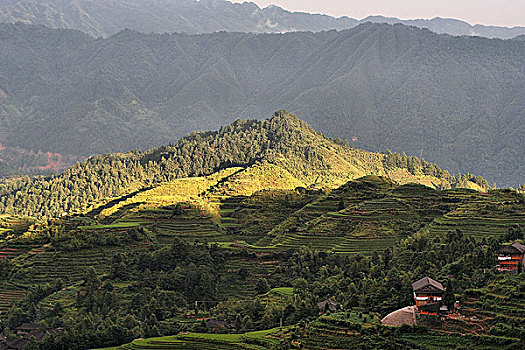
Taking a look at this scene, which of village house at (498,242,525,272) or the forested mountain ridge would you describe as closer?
village house at (498,242,525,272)

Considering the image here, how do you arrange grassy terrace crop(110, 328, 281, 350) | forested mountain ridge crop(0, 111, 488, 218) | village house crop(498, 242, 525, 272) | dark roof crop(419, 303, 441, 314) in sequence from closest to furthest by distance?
dark roof crop(419, 303, 441, 314), grassy terrace crop(110, 328, 281, 350), village house crop(498, 242, 525, 272), forested mountain ridge crop(0, 111, 488, 218)

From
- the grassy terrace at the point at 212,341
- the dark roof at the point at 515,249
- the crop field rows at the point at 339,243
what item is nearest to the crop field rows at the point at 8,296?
the grassy terrace at the point at 212,341

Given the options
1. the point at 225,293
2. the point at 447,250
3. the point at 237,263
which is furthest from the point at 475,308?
the point at 237,263

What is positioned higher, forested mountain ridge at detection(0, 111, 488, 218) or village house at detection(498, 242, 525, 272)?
forested mountain ridge at detection(0, 111, 488, 218)

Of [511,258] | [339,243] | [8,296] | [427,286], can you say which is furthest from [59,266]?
[511,258]

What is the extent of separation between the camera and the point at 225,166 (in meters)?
105

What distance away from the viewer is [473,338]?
28.4m

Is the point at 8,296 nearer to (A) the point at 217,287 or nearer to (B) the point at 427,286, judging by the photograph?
(A) the point at 217,287

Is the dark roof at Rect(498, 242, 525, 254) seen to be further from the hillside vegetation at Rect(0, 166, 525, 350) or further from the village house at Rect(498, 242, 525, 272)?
the hillside vegetation at Rect(0, 166, 525, 350)

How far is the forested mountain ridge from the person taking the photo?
10656cm

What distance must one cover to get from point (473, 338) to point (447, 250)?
18830mm

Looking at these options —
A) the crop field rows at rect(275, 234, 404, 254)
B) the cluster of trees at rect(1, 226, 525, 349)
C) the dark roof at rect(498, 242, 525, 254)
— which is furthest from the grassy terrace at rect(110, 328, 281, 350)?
the crop field rows at rect(275, 234, 404, 254)

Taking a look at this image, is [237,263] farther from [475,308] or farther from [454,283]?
[475,308]

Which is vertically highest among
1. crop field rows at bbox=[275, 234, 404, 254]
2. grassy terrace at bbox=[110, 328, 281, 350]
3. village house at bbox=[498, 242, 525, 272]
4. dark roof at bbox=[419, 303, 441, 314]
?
crop field rows at bbox=[275, 234, 404, 254]
